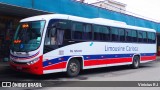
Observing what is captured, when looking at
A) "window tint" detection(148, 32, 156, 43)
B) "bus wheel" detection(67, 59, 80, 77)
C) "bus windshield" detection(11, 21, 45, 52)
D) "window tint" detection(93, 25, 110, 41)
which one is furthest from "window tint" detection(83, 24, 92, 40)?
"window tint" detection(148, 32, 156, 43)

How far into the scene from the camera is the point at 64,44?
39.8 feet

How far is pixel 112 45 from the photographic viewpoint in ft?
51.9

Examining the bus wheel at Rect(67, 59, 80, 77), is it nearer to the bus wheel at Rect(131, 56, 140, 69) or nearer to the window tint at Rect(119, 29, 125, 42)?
the window tint at Rect(119, 29, 125, 42)

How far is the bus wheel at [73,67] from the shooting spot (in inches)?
494

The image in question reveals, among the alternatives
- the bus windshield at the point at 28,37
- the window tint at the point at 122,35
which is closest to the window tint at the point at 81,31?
the bus windshield at the point at 28,37

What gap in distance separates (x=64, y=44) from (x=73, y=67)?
1336mm

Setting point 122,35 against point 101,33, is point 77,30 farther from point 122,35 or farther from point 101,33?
point 122,35

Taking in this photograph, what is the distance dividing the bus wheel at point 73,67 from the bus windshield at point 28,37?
87.6 inches

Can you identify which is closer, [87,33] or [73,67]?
[73,67]

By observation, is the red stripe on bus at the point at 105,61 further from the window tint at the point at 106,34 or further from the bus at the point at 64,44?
the window tint at the point at 106,34

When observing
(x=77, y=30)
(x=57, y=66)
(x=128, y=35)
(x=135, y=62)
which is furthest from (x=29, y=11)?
(x=135, y=62)

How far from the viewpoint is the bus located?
11203 millimetres

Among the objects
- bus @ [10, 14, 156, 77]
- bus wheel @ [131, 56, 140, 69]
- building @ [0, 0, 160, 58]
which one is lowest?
bus wheel @ [131, 56, 140, 69]

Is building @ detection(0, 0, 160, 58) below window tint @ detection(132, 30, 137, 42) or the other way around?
the other way around
